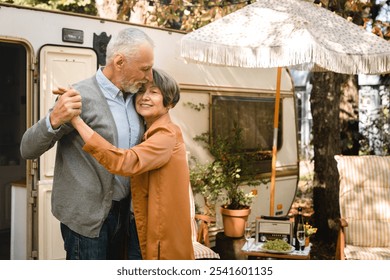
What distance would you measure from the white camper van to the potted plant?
142 millimetres

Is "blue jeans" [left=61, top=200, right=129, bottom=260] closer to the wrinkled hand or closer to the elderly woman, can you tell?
the elderly woman

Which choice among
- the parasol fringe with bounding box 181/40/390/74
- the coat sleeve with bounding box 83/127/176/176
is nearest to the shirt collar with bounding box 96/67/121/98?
the coat sleeve with bounding box 83/127/176/176

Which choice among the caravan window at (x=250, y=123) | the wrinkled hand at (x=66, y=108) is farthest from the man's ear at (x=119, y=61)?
the caravan window at (x=250, y=123)

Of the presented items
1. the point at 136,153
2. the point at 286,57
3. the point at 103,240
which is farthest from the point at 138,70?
the point at 286,57

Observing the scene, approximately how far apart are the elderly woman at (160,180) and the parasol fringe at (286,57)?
1.42 m

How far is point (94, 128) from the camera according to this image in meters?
2.03

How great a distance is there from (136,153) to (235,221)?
113 inches

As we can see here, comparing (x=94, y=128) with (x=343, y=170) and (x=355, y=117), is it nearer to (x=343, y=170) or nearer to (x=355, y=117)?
(x=343, y=170)

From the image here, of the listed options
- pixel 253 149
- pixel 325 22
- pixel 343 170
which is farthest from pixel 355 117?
pixel 325 22

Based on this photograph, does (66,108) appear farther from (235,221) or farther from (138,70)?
(235,221)

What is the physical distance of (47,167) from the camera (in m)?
3.90

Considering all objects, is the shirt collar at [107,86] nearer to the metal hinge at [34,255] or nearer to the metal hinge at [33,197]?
the metal hinge at [33,197]

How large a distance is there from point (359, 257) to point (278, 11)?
202cm

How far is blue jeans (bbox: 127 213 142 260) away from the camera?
7.49ft
